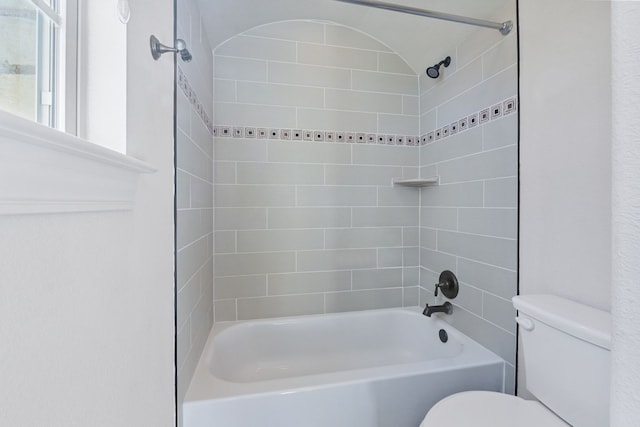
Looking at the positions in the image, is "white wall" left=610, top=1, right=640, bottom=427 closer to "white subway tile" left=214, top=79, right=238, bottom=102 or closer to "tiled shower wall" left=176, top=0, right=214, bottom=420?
"tiled shower wall" left=176, top=0, right=214, bottom=420

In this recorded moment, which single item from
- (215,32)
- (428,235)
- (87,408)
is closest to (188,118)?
(215,32)

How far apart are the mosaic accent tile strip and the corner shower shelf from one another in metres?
1.25

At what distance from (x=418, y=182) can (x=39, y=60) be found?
1739 mm

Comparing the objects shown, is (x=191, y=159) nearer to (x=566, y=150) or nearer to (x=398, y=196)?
(x=398, y=196)

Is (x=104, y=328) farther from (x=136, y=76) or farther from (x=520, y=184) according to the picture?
(x=520, y=184)

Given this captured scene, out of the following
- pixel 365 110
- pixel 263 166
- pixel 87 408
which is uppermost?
pixel 365 110

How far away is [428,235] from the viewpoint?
189 cm

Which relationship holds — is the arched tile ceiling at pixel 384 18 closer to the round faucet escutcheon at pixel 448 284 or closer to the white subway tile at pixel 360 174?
the white subway tile at pixel 360 174

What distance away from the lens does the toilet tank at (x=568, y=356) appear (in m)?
0.78

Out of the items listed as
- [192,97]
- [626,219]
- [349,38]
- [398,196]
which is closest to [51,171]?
[626,219]

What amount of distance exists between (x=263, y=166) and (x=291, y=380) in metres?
1.20

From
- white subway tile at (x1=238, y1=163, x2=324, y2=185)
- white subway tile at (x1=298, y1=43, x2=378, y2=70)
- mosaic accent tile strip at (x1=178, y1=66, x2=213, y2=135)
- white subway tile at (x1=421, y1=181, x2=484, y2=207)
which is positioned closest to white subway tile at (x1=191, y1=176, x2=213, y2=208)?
white subway tile at (x1=238, y1=163, x2=324, y2=185)

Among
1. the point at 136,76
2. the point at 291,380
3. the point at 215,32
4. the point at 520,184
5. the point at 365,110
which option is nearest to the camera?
the point at 136,76

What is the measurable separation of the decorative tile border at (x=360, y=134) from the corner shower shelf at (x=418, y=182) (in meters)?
0.26
